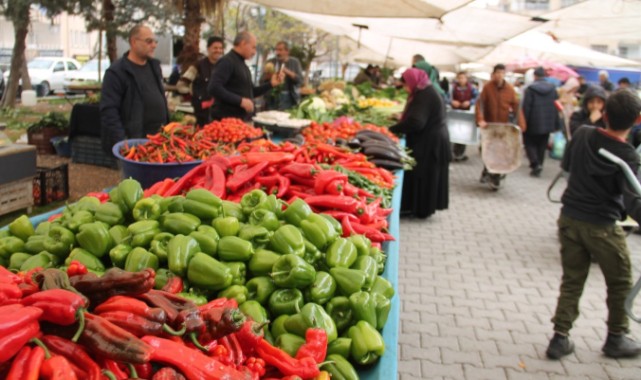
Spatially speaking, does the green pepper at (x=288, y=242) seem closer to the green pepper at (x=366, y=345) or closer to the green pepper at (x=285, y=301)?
the green pepper at (x=285, y=301)

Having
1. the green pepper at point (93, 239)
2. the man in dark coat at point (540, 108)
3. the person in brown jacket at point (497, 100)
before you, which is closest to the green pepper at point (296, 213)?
the green pepper at point (93, 239)

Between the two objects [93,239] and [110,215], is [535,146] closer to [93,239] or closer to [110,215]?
[110,215]

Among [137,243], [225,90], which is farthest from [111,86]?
[137,243]

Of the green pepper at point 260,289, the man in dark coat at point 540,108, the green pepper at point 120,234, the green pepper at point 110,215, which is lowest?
the green pepper at point 260,289

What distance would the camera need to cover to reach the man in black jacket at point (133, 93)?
5.28 meters

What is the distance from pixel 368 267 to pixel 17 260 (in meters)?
1.56

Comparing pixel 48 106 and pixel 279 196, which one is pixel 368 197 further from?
pixel 48 106

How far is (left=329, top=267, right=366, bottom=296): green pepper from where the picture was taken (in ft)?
8.06

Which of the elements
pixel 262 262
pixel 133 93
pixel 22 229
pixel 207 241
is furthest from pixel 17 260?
pixel 133 93

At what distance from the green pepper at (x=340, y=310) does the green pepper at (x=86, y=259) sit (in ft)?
3.23

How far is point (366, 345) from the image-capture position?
7.07 feet

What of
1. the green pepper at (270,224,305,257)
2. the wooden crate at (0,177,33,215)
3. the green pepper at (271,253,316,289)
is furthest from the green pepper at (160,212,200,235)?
the wooden crate at (0,177,33,215)

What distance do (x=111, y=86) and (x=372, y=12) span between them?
11.3 feet

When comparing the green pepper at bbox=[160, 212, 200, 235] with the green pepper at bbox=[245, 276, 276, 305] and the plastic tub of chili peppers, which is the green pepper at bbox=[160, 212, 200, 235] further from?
the plastic tub of chili peppers
